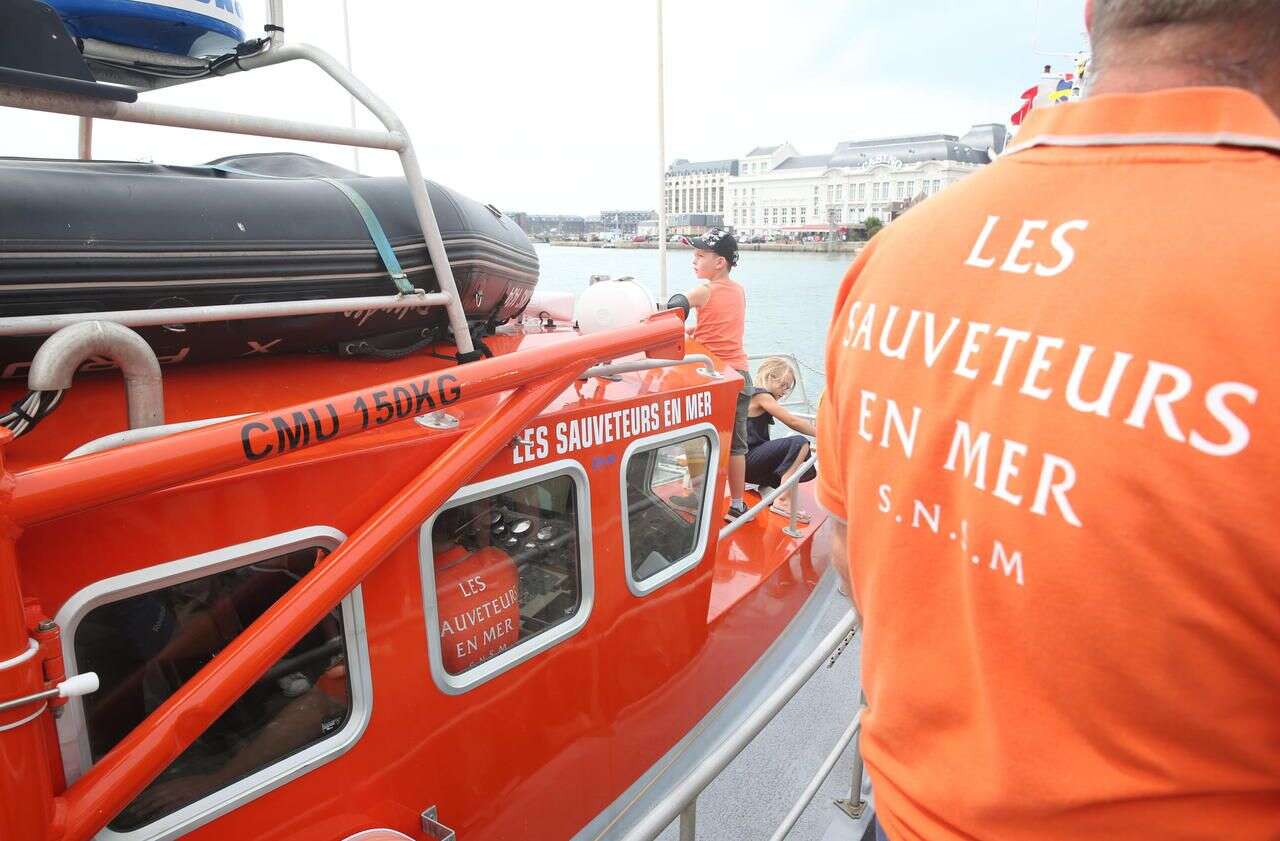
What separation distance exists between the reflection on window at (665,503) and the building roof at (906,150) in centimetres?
2525

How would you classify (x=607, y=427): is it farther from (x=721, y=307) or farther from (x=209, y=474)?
(x=721, y=307)

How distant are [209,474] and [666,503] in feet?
6.17

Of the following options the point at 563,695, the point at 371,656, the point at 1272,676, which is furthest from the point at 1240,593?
the point at 563,695

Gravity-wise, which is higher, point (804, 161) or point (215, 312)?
point (804, 161)

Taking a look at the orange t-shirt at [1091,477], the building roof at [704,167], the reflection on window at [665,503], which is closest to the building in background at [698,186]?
the building roof at [704,167]

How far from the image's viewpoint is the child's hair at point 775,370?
5453 mm

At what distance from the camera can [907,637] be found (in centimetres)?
91

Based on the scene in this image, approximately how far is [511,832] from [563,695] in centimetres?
40

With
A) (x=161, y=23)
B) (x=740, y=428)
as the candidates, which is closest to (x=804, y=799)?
(x=161, y=23)

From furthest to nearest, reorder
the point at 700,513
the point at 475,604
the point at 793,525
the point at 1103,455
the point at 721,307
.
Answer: the point at 721,307 < the point at 793,525 < the point at 700,513 < the point at 475,604 < the point at 1103,455

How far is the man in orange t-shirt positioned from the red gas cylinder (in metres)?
1.42

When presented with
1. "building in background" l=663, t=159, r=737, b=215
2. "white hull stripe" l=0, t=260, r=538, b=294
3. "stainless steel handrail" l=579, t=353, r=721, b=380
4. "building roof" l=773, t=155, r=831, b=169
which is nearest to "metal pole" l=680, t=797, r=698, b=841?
"stainless steel handrail" l=579, t=353, r=721, b=380

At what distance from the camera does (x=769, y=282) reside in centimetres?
2609

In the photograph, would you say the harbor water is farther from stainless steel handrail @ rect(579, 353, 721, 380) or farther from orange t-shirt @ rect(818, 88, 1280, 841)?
orange t-shirt @ rect(818, 88, 1280, 841)
